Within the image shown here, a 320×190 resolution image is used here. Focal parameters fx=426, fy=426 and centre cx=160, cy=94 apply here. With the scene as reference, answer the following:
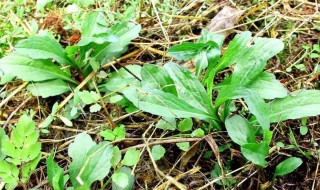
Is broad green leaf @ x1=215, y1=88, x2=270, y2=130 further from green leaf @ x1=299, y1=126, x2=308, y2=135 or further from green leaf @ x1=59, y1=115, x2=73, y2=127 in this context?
green leaf @ x1=59, y1=115, x2=73, y2=127

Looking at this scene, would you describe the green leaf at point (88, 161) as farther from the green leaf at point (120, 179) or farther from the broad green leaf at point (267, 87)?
the broad green leaf at point (267, 87)

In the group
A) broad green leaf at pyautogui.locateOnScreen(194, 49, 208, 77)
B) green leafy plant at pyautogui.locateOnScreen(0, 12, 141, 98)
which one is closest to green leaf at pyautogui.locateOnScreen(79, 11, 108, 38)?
green leafy plant at pyautogui.locateOnScreen(0, 12, 141, 98)

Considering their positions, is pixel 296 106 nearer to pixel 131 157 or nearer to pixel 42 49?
pixel 131 157

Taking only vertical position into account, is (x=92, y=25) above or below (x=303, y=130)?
above

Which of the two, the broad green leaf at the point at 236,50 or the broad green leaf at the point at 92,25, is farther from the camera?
the broad green leaf at the point at 92,25

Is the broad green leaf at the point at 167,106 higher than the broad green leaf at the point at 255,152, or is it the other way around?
the broad green leaf at the point at 167,106

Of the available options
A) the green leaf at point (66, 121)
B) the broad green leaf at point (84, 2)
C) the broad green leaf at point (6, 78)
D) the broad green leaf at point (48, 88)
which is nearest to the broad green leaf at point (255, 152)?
the green leaf at point (66, 121)

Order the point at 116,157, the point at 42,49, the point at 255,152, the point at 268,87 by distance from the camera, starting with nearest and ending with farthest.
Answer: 1. the point at 255,152
2. the point at 116,157
3. the point at 268,87
4. the point at 42,49

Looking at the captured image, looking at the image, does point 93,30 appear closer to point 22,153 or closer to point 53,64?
point 53,64

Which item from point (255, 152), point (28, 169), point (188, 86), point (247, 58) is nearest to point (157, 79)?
point (188, 86)
